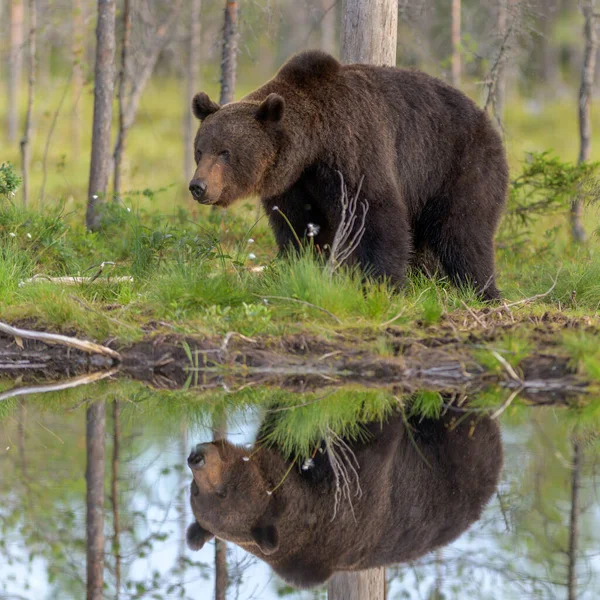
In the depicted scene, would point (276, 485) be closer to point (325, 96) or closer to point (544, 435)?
point (544, 435)

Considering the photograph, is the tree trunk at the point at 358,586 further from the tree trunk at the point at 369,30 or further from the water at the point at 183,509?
the tree trunk at the point at 369,30

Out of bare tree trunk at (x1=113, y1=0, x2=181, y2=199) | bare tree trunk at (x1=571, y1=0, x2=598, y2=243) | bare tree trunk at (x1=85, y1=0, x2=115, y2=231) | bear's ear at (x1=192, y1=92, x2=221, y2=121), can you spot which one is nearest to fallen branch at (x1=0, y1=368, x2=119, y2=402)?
bear's ear at (x1=192, y1=92, x2=221, y2=121)

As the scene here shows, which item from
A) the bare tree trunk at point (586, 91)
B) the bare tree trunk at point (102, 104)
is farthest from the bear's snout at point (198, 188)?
the bare tree trunk at point (586, 91)

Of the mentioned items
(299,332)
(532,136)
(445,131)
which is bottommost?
(532,136)

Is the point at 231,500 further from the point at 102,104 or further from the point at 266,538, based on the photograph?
the point at 102,104

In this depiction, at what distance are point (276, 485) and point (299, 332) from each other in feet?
6.99

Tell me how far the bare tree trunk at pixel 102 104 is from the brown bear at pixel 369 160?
3166mm

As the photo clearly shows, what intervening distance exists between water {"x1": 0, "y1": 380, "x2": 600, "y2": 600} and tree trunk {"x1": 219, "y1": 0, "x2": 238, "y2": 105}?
17.4 feet

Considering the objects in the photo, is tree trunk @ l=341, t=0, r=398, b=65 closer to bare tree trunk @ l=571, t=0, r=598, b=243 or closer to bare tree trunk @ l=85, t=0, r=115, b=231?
bare tree trunk @ l=85, t=0, r=115, b=231

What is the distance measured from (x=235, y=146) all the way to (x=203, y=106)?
47 cm

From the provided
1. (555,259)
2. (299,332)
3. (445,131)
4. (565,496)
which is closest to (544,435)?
(565,496)

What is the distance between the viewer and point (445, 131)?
8.83 metres

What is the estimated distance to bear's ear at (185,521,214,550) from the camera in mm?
5016

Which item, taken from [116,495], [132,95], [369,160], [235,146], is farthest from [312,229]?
[132,95]
